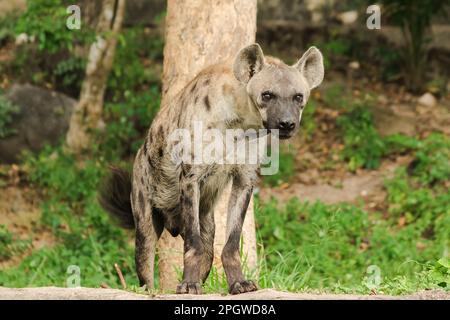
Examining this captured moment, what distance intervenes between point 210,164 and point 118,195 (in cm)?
127

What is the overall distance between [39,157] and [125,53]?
1.87 meters

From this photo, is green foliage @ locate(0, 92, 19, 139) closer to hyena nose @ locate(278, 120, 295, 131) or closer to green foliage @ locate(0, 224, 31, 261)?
green foliage @ locate(0, 224, 31, 261)

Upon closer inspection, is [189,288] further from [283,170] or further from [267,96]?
[283,170]

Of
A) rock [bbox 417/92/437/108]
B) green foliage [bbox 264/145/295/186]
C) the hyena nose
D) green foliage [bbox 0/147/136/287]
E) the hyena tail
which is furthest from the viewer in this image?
rock [bbox 417/92/437/108]

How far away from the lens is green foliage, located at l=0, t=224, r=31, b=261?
1012 cm

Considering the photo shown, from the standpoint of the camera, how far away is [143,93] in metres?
12.6

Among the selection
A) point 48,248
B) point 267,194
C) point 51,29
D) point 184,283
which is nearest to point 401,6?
point 267,194

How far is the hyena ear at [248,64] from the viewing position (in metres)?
5.94

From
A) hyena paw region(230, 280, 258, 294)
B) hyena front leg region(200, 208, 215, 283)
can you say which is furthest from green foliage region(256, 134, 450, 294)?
hyena paw region(230, 280, 258, 294)

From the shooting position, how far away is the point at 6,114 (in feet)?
39.4

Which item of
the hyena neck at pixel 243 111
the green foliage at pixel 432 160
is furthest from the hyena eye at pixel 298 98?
the green foliage at pixel 432 160

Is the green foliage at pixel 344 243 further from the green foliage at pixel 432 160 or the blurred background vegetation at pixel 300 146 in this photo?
the green foliage at pixel 432 160

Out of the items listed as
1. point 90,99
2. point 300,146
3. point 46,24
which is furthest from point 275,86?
point 300,146
